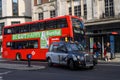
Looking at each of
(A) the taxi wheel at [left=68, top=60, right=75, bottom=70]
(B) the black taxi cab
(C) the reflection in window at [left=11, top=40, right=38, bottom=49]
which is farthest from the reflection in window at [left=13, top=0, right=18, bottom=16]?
(A) the taxi wheel at [left=68, top=60, right=75, bottom=70]

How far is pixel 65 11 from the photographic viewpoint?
4166 centimetres

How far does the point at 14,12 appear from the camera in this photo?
57625 mm

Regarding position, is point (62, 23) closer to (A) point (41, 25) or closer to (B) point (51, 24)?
(B) point (51, 24)

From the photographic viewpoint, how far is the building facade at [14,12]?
56.5 metres

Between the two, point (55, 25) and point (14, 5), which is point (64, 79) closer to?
point (55, 25)

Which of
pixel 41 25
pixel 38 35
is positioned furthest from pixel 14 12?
pixel 41 25

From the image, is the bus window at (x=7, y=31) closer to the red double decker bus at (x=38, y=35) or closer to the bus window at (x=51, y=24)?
the red double decker bus at (x=38, y=35)

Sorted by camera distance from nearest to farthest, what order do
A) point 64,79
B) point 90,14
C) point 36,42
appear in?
point 64,79 < point 36,42 < point 90,14

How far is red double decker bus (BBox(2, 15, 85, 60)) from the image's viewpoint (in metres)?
27.5

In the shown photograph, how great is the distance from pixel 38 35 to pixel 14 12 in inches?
1112

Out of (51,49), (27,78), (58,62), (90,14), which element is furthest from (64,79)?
(90,14)

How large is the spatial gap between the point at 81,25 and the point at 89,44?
468 cm

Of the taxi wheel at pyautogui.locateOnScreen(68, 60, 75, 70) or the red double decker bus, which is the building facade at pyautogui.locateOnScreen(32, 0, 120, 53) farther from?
the taxi wheel at pyautogui.locateOnScreen(68, 60, 75, 70)

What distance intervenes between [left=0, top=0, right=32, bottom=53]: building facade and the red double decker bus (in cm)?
2098
